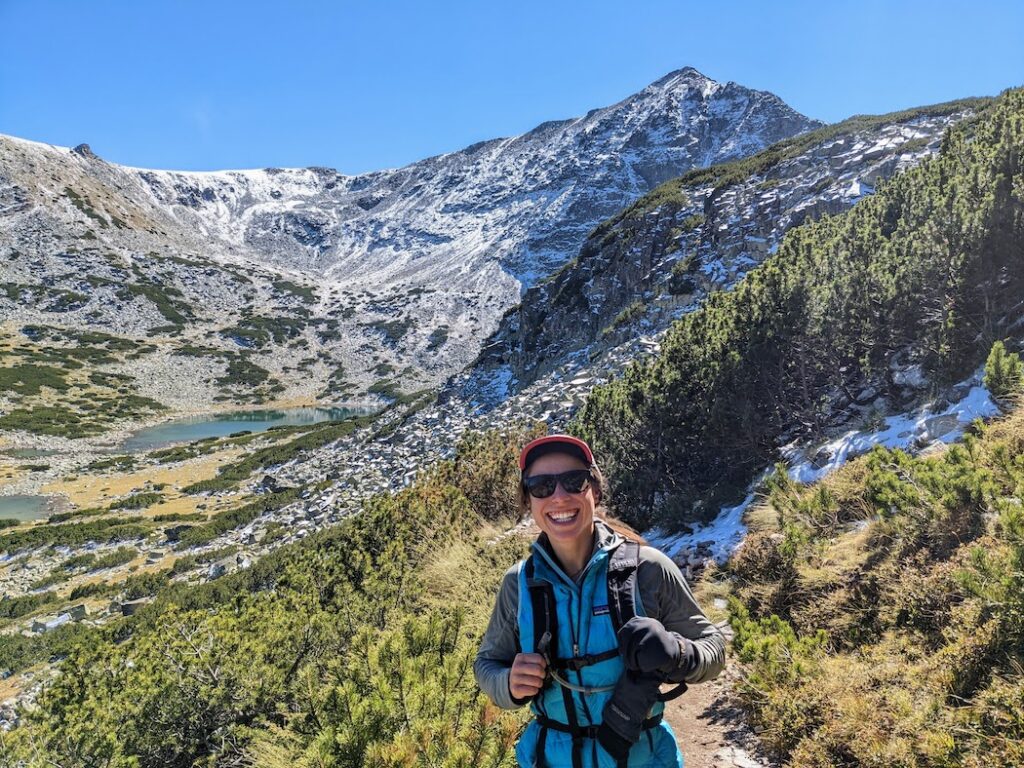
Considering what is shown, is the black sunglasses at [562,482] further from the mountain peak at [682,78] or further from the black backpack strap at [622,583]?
the mountain peak at [682,78]

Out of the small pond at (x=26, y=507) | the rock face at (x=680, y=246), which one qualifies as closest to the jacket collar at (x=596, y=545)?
the rock face at (x=680, y=246)

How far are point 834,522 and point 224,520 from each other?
894 inches

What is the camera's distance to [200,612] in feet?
16.7

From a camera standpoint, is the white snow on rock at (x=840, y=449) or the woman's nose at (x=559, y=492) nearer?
the woman's nose at (x=559, y=492)

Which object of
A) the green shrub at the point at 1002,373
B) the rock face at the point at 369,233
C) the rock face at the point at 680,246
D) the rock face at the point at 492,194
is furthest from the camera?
the rock face at the point at 492,194

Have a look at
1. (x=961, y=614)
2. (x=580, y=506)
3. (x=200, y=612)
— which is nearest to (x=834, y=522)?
(x=961, y=614)

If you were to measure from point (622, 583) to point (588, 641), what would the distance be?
22 centimetres

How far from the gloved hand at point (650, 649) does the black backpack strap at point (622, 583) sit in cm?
11

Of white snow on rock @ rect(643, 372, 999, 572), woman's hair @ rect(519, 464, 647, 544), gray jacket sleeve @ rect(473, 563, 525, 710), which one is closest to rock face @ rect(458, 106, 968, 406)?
white snow on rock @ rect(643, 372, 999, 572)

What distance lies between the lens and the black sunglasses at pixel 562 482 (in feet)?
6.73

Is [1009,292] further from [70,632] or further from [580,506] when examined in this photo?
[70,632]

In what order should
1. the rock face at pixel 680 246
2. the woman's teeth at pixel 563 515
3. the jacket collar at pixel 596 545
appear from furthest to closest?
the rock face at pixel 680 246 < the woman's teeth at pixel 563 515 < the jacket collar at pixel 596 545

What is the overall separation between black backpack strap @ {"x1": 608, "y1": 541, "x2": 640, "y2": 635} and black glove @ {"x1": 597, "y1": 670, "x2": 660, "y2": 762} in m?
0.16

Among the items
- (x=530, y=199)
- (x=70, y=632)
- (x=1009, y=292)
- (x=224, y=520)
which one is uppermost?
(x=530, y=199)
